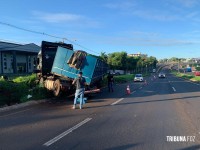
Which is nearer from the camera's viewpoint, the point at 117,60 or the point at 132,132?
the point at 132,132

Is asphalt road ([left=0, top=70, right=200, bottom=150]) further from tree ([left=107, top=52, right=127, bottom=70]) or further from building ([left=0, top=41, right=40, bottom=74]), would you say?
tree ([left=107, top=52, right=127, bottom=70])

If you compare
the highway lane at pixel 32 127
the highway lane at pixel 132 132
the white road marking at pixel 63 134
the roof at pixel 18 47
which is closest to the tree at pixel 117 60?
the roof at pixel 18 47

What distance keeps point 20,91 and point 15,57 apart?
27.8 metres

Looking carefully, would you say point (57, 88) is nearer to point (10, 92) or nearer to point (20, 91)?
point (20, 91)

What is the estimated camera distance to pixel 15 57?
144ft

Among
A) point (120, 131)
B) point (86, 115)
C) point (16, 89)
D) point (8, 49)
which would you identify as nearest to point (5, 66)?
point (8, 49)

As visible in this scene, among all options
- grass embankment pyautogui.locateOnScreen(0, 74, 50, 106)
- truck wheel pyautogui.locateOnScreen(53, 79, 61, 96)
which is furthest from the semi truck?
grass embankment pyautogui.locateOnScreen(0, 74, 50, 106)

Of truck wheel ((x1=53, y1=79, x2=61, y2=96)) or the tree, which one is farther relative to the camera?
the tree

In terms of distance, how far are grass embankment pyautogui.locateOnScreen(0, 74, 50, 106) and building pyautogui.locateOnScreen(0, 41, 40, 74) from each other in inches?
876

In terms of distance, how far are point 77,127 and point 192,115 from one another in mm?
4894

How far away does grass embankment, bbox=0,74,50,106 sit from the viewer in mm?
16141

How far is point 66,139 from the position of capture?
772cm

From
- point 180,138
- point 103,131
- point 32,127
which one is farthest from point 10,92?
point 180,138

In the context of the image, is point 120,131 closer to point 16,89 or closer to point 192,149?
point 192,149
